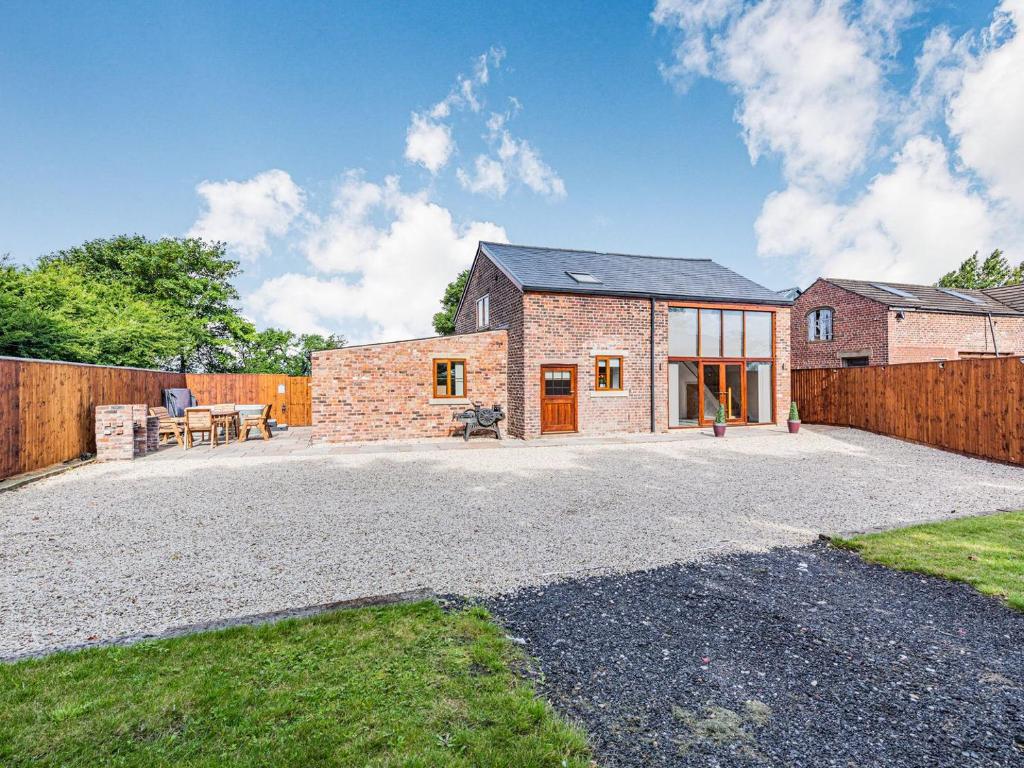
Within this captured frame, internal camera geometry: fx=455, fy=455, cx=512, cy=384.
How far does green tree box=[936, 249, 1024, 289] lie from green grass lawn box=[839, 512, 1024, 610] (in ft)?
140

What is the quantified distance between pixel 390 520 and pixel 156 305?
87.6 ft

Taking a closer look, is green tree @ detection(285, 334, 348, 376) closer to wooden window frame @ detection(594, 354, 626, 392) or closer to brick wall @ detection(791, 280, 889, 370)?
wooden window frame @ detection(594, 354, 626, 392)

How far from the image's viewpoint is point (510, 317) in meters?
14.7

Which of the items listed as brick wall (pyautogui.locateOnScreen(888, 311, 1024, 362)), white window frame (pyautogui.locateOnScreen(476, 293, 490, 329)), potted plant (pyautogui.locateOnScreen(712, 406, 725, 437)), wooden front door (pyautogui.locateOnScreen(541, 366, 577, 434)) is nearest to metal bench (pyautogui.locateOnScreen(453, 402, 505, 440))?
wooden front door (pyautogui.locateOnScreen(541, 366, 577, 434))

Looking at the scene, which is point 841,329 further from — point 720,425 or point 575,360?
point 575,360

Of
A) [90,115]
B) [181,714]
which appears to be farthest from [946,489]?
[90,115]

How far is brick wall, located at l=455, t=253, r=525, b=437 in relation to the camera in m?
13.9

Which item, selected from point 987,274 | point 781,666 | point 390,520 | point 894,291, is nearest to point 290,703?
point 781,666

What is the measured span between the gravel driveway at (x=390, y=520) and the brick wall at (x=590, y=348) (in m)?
3.45

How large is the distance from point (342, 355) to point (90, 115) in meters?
10.8

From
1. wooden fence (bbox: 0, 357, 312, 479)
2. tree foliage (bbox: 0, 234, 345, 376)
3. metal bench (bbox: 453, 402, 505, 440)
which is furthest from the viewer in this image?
tree foliage (bbox: 0, 234, 345, 376)

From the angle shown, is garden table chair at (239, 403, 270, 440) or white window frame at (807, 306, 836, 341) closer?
garden table chair at (239, 403, 270, 440)

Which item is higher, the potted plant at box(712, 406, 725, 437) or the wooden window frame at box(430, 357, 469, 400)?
the wooden window frame at box(430, 357, 469, 400)

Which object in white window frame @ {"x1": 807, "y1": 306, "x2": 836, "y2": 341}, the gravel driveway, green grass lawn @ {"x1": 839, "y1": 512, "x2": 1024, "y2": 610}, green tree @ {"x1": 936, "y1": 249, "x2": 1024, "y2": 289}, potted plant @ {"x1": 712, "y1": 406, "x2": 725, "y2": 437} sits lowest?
the gravel driveway
